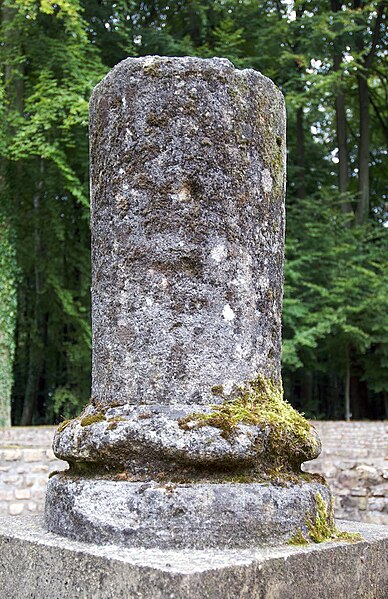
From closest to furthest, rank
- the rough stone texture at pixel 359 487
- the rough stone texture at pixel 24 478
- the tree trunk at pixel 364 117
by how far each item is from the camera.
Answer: the rough stone texture at pixel 359 487, the rough stone texture at pixel 24 478, the tree trunk at pixel 364 117

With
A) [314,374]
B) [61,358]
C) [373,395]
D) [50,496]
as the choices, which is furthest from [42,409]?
→ [50,496]

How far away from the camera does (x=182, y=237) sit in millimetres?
2816

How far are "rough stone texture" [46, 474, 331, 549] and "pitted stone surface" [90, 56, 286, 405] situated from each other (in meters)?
0.35

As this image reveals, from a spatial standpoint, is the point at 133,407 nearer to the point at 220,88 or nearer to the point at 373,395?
the point at 220,88

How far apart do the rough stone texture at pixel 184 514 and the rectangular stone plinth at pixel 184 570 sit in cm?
6

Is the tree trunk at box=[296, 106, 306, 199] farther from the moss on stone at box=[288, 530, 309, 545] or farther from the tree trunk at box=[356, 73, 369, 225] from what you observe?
the moss on stone at box=[288, 530, 309, 545]

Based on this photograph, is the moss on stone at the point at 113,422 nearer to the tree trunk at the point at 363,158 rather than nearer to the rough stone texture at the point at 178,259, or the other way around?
the rough stone texture at the point at 178,259

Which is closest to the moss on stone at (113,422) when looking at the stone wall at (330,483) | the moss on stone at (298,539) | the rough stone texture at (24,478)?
the moss on stone at (298,539)

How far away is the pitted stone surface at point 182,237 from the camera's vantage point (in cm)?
278

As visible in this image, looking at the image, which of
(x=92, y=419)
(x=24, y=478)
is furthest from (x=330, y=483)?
(x=92, y=419)

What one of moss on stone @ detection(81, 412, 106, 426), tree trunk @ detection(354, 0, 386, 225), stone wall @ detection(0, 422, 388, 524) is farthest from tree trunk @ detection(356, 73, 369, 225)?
moss on stone @ detection(81, 412, 106, 426)

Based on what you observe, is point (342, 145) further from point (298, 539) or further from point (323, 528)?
point (298, 539)

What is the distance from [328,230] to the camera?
2142 cm

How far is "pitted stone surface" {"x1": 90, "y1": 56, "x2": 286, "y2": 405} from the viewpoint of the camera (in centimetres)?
278
